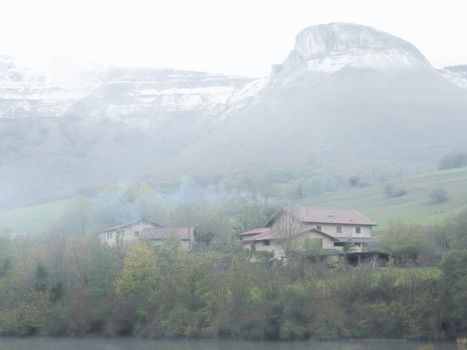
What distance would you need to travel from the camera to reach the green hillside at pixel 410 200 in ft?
379

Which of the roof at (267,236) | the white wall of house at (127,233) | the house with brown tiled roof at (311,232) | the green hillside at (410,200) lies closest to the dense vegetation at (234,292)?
the roof at (267,236)

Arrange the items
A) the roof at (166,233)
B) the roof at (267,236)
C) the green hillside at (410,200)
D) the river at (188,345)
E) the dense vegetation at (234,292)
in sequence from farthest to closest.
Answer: the green hillside at (410,200), the roof at (166,233), the roof at (267,236), the dense vegetation at (234,292), the river at (188,345)

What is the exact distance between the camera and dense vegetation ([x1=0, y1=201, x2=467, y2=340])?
2594 inches

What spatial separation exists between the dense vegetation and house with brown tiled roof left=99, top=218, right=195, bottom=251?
233 inches

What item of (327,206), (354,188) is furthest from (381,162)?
(327,206)

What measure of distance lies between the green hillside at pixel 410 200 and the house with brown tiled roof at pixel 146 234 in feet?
81.0

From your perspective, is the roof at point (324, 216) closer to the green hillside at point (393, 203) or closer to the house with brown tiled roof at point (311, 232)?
Answer: the house with brown tiled roof at point (311, 232)

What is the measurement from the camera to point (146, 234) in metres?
104

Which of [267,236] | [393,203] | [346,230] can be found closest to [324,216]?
[346,230]

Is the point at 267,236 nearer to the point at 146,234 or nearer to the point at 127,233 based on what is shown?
the point at 146,234

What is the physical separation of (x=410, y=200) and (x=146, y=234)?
45.6 meters

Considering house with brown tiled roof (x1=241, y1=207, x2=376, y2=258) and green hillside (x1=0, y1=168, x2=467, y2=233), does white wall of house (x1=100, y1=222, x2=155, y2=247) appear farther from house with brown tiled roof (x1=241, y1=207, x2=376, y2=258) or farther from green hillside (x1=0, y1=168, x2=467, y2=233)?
green hillside (x1=0, y1=168, x2=467, y2=233)

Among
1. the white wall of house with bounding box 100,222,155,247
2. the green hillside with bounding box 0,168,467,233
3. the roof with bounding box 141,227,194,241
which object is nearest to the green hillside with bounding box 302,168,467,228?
the green hillside with bounding box 0,168,467,233

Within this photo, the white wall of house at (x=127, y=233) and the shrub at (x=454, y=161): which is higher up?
the shrub at (x=454, y=161)
